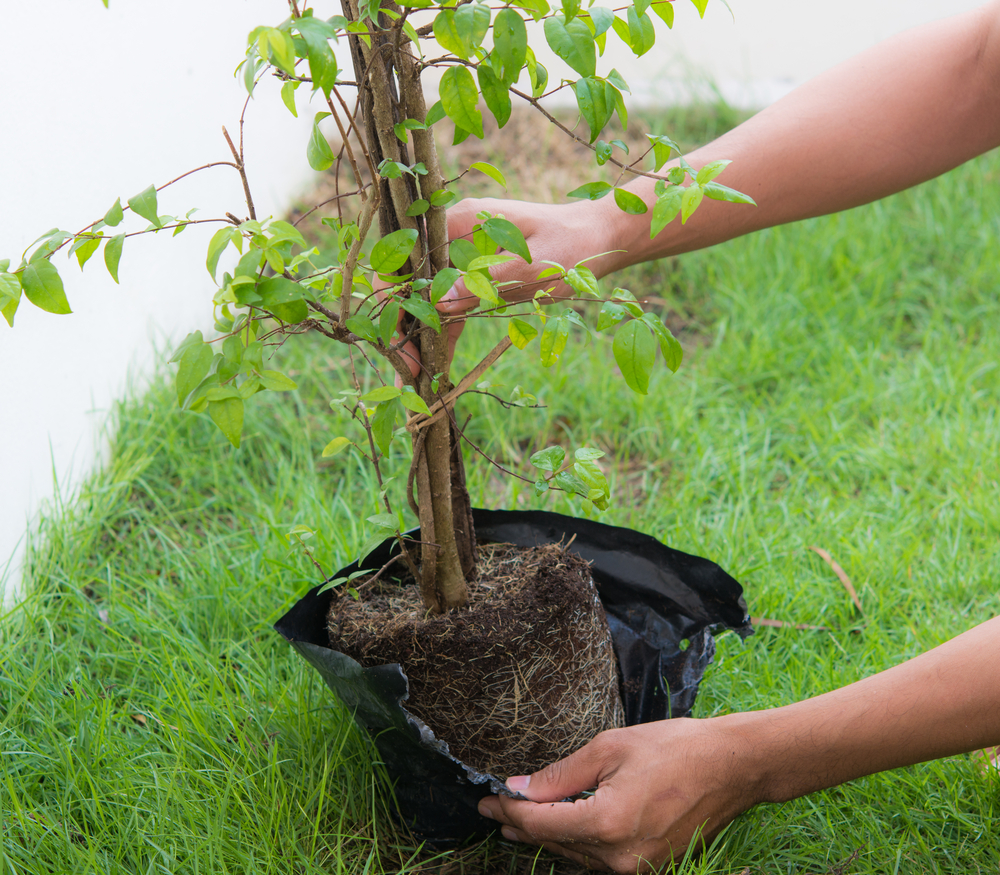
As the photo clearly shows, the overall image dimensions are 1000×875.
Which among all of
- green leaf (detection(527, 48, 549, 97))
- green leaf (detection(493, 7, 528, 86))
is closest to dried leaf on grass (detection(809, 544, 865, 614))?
green leaf (detection(527, 48, 549, 97))

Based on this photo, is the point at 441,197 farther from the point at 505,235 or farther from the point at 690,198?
the point at 690,198

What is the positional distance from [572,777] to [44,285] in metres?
0.88

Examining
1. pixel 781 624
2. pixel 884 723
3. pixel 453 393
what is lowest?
pixel 781 624

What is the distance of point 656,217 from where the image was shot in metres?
0.76

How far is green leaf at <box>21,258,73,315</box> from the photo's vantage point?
2.36 ft

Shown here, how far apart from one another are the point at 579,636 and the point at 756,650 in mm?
531

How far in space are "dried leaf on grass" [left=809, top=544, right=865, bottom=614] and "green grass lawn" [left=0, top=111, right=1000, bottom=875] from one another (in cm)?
2

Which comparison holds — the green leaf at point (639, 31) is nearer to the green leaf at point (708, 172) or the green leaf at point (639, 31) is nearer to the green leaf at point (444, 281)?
the green leaf at point (708, 172)

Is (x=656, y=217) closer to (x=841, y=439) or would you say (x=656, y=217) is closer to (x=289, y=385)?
(x=289, y=385)

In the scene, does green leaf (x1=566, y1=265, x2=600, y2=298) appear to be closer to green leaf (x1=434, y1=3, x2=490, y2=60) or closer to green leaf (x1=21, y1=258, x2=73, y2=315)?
green leaf (x1=434, y1=3, x2=490, y2=60)

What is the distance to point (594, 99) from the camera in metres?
0.75

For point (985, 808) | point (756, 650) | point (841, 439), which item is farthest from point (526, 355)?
point (985, 808)

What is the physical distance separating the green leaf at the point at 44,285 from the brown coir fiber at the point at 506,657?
57 centimetres

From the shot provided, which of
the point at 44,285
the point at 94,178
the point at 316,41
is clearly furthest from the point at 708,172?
the point at 94,178
